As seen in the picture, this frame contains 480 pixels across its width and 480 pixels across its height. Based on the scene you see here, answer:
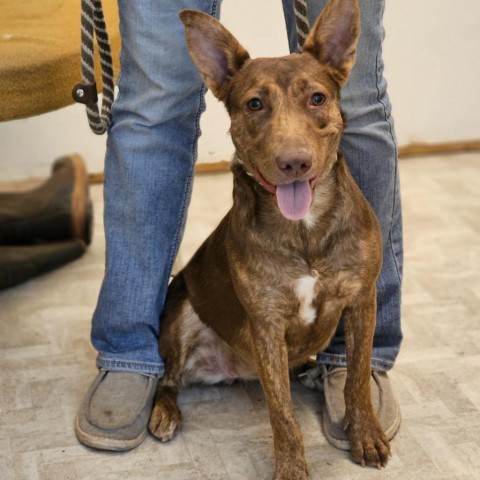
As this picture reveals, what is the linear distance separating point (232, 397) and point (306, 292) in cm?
58

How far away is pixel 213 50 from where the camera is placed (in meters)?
2.23

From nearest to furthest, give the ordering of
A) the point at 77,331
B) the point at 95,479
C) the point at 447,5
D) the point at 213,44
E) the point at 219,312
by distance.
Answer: the point at 213,44
the point at 95,479
the point at 219,312
the point at 77,331
the point at 447,5

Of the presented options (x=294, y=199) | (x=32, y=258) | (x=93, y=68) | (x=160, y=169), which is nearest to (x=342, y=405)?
(x=294, y=199)

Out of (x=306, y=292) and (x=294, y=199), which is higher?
(x=294, y=199)

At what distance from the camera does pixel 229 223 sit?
95.0 inches

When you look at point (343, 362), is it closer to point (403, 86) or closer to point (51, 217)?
point (51, 217)

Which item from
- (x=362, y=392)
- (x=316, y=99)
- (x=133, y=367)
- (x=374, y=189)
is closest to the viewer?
(x=316, y=99)

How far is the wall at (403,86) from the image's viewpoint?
415 centimetres

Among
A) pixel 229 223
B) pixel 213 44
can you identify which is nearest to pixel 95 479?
pixel 229 223

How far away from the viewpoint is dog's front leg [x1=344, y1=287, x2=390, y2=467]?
235cm

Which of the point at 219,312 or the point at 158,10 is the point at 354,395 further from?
the point at 158,10

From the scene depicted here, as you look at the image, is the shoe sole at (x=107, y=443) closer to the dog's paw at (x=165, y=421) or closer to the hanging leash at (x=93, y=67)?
the dog's paw at (x=165, y=421)

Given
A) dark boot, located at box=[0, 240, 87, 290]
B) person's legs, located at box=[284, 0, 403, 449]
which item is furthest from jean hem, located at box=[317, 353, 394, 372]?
dark boot, located at box=[0, 240, 87, 290]

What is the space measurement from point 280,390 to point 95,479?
0.52 meters
